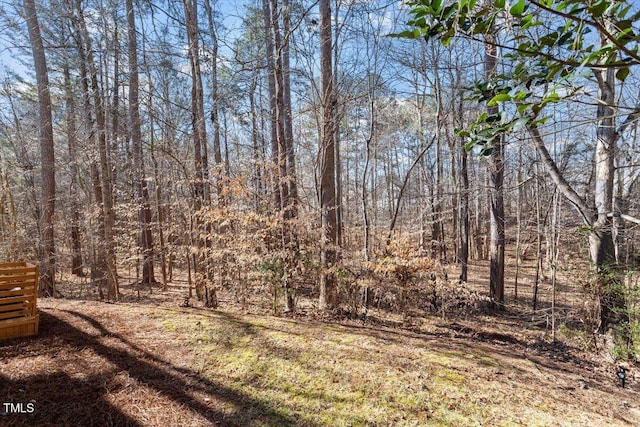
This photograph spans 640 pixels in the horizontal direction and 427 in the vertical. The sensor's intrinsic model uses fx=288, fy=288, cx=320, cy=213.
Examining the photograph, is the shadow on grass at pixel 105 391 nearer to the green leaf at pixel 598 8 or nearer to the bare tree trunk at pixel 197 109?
the green leaf at pixel 598 8

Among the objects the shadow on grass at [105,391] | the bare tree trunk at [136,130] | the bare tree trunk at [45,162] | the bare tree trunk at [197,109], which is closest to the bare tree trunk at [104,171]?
the bare tree trunk at [136,130]

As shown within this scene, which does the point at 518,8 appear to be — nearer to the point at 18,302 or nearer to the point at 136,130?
the point at 18,302

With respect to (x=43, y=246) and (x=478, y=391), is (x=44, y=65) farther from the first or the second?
(x=478, y=391)

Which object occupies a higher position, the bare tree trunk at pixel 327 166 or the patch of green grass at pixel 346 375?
the bare tree trunk at pixel 327 166

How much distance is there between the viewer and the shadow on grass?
2.08 metres

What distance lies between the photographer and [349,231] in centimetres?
773

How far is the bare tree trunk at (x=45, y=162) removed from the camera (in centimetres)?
599

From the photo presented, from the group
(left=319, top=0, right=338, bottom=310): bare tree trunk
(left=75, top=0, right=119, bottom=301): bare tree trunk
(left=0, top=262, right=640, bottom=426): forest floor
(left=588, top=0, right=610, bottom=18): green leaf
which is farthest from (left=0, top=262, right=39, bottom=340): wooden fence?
(left=588, top=0, right=610, bottom=18): green leaf

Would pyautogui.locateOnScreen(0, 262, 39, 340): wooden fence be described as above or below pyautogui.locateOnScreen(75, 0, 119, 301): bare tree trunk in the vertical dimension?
below

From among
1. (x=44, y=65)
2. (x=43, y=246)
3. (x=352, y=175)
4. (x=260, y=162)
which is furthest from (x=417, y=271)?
(x=352, y=175)

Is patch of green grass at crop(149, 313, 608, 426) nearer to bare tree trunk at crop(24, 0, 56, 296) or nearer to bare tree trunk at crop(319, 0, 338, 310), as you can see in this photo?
bare tree trunk at crop(319, 0, 338, 310)

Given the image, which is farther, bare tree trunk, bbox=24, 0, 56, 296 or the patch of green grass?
bare tree trunk, bbox=24, 0, 56, 296

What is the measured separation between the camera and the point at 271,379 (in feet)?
8.61

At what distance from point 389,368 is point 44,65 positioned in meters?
8.99
